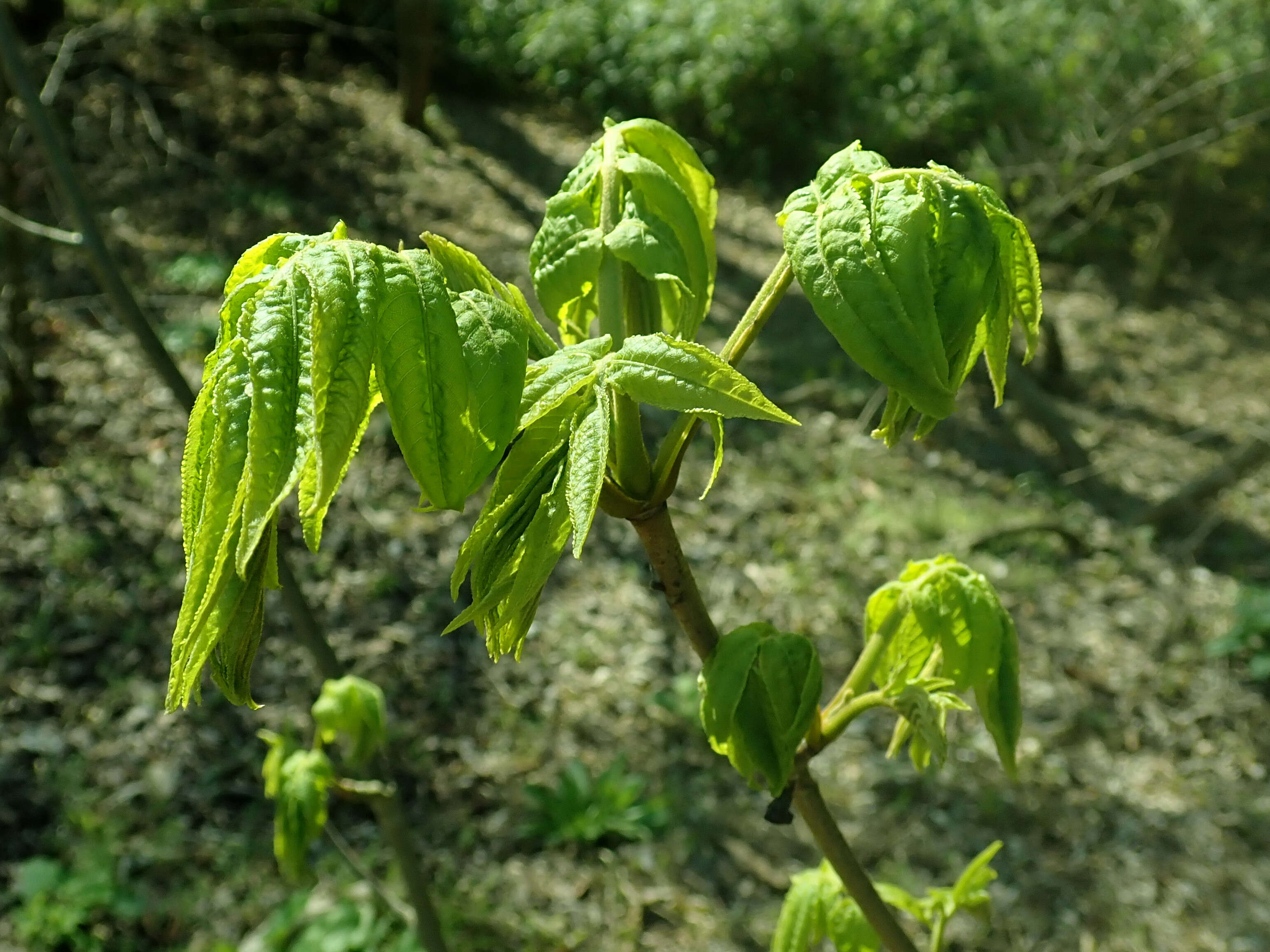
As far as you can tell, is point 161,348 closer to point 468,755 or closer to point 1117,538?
point 468,755

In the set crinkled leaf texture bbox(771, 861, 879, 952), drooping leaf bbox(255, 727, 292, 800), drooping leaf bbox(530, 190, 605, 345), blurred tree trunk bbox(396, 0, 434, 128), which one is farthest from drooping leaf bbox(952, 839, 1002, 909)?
blurred tree trunk bbox(396, 0, 434, 128)

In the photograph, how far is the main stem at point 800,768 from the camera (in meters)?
0.76

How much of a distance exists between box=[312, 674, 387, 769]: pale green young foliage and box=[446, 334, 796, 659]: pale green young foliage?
1.03 meters

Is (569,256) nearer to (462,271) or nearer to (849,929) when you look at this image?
(462,271)

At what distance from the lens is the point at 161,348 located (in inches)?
55.6

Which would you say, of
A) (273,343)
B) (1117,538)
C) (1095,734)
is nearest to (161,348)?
(273,343)

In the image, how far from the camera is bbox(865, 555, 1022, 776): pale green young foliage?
0.96 m

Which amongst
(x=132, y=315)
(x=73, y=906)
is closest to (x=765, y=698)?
(x=132, y=315)

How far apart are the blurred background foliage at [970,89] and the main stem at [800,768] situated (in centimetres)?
519

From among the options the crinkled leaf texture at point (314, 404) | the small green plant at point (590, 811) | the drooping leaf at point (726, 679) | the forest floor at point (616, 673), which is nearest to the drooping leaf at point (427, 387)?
the crinkled leaf texture at point (314, 404)

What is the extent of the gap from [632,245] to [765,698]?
0.38 m

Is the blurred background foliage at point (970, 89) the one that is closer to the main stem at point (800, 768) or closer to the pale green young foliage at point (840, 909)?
the pale green young foliage at point (840, 909)

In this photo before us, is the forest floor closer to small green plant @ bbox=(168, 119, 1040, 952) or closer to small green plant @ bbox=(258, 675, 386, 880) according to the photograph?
small green plant @ bbox=(258, 675, 386, 880)

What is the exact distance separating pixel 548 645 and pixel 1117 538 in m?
2.83
